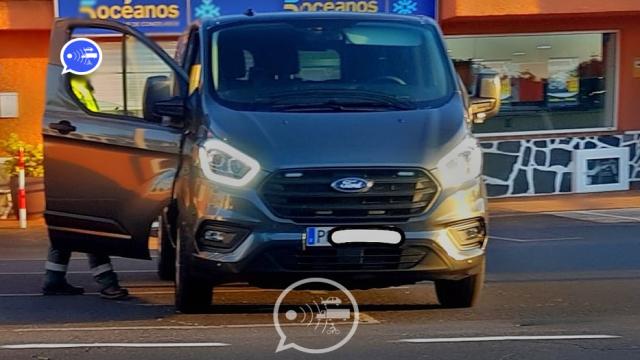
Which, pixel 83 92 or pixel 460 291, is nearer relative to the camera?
pixel 460 291

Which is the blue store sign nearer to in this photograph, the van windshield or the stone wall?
the stone wall

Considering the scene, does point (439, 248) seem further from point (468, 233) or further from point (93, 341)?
point (93, 341)

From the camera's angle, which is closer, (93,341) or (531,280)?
(93,341)

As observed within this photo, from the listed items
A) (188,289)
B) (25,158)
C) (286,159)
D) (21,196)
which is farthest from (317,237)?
(25,158)

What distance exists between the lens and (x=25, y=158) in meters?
15.8

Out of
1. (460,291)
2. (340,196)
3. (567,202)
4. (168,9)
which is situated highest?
(168,9)

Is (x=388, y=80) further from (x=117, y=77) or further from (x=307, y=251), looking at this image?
(x=117, y=77)

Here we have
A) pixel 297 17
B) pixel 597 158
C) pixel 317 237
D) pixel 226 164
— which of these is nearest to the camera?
pixel 317 237

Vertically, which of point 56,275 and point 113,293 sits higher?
point 56,275

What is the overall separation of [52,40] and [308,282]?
269 centimetres

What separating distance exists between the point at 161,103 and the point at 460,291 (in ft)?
8.11

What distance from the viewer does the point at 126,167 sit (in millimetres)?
7840

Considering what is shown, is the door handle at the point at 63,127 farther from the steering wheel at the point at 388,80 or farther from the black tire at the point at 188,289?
the steering wheel at the point at 388,80

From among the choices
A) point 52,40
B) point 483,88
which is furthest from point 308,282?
point 52,40
